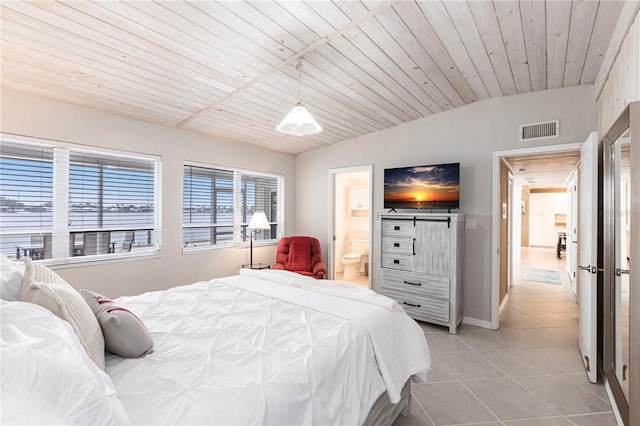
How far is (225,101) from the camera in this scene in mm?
3496

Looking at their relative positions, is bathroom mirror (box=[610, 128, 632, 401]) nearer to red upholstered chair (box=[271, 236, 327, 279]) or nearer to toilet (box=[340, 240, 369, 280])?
red upholstered chair (box=[271, 236, 327, 279])

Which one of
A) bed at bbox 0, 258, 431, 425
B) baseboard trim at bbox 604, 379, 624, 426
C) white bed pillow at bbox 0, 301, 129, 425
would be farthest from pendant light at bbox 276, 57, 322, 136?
baseboard trim at bbox 604, 379, 624, 426

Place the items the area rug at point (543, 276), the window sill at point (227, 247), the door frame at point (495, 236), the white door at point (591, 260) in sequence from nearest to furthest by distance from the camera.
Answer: the white door at point (591, 260) < the door frame at point (495, 236) < the window sill at point (227, 247) < the area rug at point (543, 276)

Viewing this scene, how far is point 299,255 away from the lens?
191 inches

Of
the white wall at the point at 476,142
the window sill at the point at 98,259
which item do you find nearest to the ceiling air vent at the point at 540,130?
the white wall at the point at 476,142

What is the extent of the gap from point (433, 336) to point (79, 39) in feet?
13.9

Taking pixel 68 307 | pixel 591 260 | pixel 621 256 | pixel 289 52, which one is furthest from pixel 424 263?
pixel 68 307

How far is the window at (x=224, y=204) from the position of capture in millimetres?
4379

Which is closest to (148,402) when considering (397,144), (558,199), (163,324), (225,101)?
(163,324)

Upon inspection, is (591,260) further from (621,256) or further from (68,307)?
(68,307)

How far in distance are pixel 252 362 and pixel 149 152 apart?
3.38 m

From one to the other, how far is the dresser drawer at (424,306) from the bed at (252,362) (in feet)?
5.65

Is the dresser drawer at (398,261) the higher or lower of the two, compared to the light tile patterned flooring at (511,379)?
higher

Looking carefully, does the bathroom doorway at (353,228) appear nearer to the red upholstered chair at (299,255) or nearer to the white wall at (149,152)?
the red upholstered chair at (299,255)
